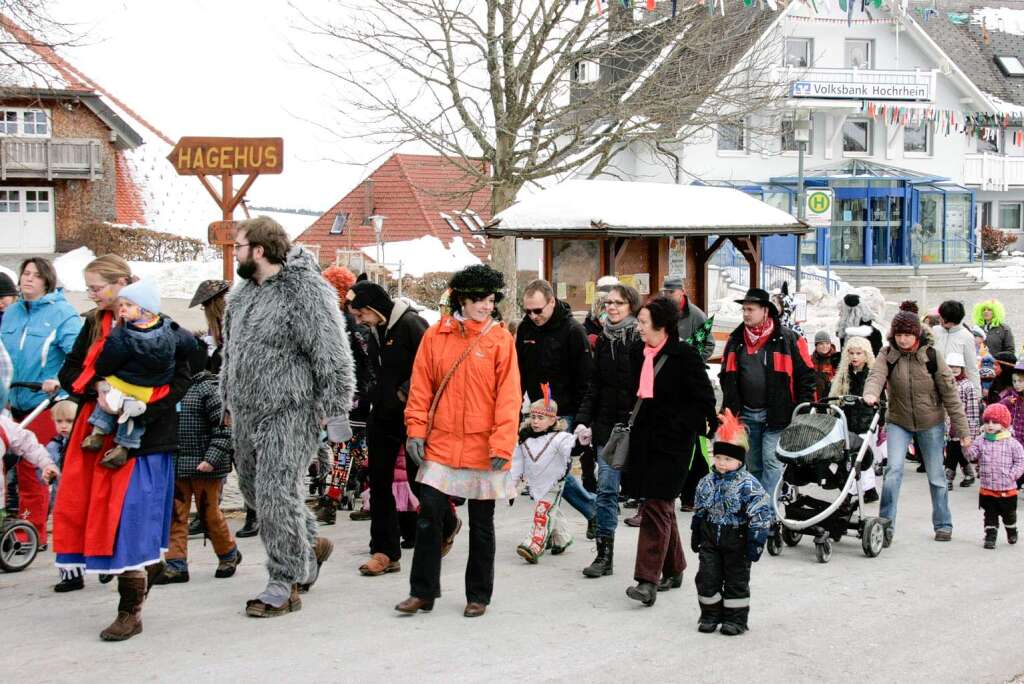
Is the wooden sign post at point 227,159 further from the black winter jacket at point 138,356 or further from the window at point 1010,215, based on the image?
the window at point 1010,215

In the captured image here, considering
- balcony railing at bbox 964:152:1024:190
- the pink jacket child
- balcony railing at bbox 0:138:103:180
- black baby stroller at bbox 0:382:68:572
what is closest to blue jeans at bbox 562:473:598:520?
the pink jacket child

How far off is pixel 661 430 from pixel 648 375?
0.33 m

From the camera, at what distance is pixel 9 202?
47.5 meters

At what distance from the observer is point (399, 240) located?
41562mm

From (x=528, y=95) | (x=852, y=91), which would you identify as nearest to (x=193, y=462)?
(x=528, y=95)

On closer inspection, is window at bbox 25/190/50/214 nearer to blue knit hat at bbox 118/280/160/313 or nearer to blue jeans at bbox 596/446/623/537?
blue jeans at bbox 596/446/623/537

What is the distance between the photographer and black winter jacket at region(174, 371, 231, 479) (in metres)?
7.88

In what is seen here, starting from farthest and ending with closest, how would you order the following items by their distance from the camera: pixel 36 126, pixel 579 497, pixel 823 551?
pixel 36 126, pixel 579 497, pixel 823 551

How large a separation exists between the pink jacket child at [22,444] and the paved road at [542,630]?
72 centimetres

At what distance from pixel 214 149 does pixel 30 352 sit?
11.1 ft

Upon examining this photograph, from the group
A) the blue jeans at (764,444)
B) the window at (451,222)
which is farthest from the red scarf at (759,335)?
the window at (451,222)

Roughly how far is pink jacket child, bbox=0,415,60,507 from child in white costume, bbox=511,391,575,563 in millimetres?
2997

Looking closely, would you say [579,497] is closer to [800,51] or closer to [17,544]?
[17,544]

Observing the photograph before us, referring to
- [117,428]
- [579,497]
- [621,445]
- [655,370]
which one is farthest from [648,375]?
[117,428]
